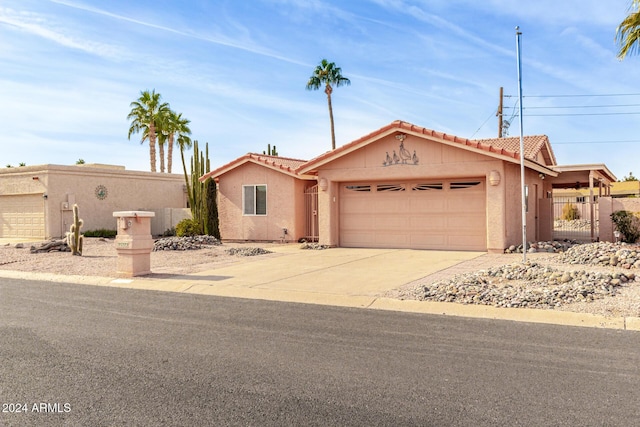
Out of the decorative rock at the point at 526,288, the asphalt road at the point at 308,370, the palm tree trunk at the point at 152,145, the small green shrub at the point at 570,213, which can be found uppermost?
the palm tree trunk at the point at 152,145

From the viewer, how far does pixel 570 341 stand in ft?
22.2

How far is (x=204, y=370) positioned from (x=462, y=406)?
257 cm

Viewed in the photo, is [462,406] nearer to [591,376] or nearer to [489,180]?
[591,376]

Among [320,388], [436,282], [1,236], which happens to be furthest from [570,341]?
[1,236]

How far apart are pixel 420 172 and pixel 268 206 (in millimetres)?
7478

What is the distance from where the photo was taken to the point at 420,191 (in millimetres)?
18656

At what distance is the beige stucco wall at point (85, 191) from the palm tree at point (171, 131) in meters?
13.5

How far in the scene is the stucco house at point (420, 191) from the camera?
17.3 meters

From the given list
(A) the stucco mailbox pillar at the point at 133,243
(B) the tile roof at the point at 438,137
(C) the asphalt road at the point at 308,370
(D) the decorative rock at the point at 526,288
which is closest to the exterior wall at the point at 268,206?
(B) the tile roof at the point at 438,137

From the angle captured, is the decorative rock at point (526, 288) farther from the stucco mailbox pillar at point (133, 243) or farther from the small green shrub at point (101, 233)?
the small green shrub at point (101, 233)

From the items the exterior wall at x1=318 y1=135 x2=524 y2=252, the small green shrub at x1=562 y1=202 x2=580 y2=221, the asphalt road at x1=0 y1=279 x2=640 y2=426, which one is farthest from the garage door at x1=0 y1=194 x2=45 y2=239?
the small green shrub at x1=562 y1=202 x2=580 y2=221

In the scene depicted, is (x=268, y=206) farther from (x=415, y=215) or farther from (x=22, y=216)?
(x=22, y=216)

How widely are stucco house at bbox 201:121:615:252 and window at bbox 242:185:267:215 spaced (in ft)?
2.07

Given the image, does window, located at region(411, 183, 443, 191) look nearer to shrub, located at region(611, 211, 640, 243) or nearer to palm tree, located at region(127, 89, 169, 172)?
shrub, located at region(611, 211, 640, 243)
